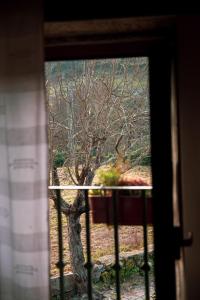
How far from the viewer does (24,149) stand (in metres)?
1.99

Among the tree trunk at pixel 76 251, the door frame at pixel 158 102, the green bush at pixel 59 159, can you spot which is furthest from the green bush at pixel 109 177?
the green bush at pixel 59 159

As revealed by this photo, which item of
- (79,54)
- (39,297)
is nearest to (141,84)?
(79,54)

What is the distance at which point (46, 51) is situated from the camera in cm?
214

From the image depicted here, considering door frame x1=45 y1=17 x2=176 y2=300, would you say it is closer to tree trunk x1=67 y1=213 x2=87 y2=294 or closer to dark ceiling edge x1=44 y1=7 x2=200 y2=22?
dark ceiling edge x1=44 y1=7 x2=200 y2=22

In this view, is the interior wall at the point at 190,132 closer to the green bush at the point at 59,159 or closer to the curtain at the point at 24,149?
the curtain at the point at 24,149

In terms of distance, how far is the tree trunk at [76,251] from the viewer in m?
3.73

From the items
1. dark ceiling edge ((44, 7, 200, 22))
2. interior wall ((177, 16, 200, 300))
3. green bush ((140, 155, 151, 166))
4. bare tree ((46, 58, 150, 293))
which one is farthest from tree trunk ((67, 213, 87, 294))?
dark ceiling edge ((44, 7, 200, 22))

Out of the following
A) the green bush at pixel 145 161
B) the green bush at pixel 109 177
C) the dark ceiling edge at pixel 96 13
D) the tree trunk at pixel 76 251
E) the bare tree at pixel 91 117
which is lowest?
the tree trunk at pixel 76 251

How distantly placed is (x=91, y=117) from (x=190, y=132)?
5.67 ft

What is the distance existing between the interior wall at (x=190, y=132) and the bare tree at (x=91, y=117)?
44.8 inches

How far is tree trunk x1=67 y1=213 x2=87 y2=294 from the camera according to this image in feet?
12.2

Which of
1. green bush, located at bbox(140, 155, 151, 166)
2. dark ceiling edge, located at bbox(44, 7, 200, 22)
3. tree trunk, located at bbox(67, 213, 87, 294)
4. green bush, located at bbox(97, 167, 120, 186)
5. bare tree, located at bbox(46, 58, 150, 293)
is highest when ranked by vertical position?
dark ceiling edge, located at bbox(44, 7, 200, 22)

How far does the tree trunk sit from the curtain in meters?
1.61

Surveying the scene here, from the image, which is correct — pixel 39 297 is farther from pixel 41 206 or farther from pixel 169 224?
pixel 169 224
